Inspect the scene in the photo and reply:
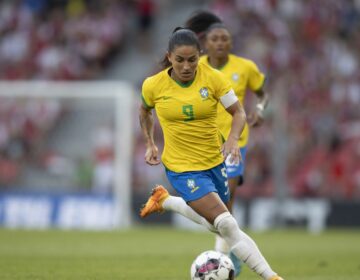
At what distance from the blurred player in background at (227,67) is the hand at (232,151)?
2041 millimetres

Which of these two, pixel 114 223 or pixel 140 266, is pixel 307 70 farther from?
pixel 140 266

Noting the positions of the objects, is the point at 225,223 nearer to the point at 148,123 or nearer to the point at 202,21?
the point at 148,123

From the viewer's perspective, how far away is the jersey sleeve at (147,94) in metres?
9.42

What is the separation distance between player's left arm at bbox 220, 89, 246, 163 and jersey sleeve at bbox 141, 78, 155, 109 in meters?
0.73

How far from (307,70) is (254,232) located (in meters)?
5.05

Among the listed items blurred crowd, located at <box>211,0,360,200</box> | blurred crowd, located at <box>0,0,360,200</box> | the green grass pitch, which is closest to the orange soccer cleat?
the green grass pitch

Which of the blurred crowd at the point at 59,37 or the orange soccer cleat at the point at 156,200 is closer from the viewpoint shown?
the orange soccer cleat at the point at 156,200

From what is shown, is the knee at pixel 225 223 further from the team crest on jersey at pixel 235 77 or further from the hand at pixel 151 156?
the team crest on jersey at pixel 235 77

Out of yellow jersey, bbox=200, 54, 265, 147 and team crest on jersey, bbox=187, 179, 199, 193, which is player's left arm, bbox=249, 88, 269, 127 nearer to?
yellow jersey, bbox=200, 54, 265, 147

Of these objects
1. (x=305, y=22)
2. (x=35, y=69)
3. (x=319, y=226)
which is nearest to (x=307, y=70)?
(x=305, y=22)

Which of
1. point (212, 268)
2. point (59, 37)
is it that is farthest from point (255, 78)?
point (59, 37)

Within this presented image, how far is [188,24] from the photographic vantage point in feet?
37.5

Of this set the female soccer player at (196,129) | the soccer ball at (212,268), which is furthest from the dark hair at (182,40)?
the soccer ball at (212,268)

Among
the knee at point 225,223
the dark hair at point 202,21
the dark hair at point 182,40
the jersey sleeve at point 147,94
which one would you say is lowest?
the knee at point 225,223
